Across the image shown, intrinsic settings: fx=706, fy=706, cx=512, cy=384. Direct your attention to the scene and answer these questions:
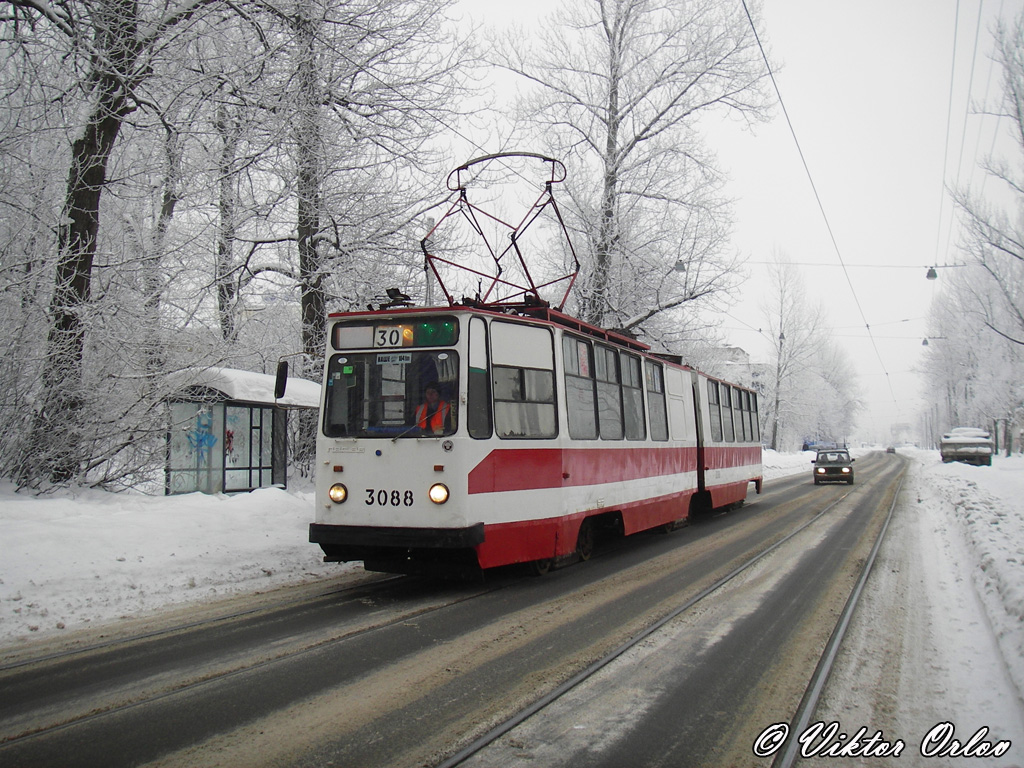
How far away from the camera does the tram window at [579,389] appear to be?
8.82 meters

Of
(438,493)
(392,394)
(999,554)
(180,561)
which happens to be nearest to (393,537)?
(438,493)

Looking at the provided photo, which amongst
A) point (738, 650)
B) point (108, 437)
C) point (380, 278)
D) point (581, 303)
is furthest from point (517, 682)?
point (581, 303)

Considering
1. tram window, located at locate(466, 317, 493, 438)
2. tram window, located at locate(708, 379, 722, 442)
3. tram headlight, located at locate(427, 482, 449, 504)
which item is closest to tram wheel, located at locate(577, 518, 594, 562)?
tram window, located at locate(466, 317, 493, 438)

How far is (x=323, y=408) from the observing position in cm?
794

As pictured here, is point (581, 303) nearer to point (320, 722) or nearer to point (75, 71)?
point (75, 71)

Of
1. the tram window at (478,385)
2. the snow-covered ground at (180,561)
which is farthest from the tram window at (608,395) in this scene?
the snow-covered ground at (180,561)

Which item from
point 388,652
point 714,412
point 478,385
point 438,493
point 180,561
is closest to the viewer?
point 388,652

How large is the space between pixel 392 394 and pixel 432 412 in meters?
0.54

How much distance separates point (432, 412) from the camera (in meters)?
7.35

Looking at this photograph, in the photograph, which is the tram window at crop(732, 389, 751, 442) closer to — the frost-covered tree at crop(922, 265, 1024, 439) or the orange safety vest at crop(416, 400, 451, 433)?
the orange safety vest at crop(416, 400, 451, 433)

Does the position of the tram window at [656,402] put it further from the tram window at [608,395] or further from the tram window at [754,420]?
the tram window at [754,420]

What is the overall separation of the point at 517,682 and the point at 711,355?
28544 millimetres

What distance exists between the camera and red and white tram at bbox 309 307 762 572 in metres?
7.18

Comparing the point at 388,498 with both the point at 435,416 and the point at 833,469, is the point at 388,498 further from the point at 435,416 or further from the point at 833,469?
the point at 833,469
